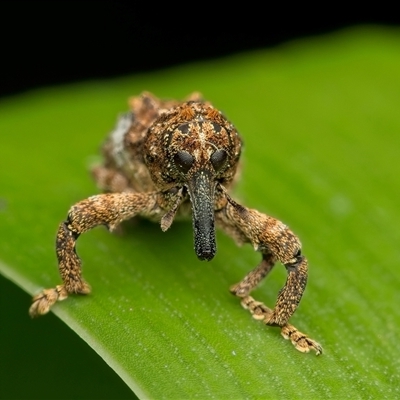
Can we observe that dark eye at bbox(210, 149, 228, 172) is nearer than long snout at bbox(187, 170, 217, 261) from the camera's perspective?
No

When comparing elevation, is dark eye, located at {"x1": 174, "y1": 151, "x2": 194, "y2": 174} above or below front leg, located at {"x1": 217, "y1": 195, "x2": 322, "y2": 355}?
above

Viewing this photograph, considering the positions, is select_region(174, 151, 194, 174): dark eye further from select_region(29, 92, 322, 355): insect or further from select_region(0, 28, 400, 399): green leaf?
select_region(0, 28, 400, 399): green leaf

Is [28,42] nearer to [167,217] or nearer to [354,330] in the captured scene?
[167,217]

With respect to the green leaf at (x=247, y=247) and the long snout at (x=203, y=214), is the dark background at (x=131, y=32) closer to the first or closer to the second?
the green leaf at (x=247, y=247)

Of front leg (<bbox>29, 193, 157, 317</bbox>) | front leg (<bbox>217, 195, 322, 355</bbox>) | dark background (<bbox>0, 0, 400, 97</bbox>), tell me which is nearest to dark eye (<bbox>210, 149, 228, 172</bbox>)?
front leg (<bbox>217, 195, 322, 355</bbox>)

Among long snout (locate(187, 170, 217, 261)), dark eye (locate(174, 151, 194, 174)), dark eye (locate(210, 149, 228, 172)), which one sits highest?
dark eye (locate(174, 151, 194, 174))

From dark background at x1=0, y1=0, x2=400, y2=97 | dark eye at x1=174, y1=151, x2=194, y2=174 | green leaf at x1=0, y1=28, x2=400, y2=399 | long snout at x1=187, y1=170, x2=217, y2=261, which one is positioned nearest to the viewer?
green leaf at x1=0, y1=28, x2=400, y2=399
